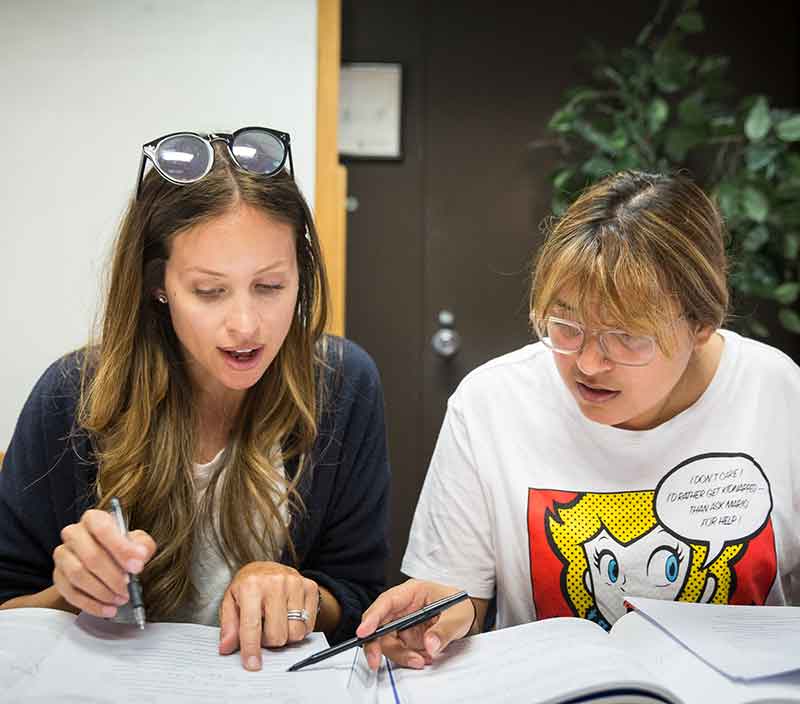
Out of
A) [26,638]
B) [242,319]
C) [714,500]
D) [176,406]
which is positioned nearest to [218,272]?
[242,319]

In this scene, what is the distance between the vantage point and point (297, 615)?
0.91 metres

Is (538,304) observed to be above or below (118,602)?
above

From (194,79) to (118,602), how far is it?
153 cm

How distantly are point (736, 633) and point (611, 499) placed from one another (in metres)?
0.27

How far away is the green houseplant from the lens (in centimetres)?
250

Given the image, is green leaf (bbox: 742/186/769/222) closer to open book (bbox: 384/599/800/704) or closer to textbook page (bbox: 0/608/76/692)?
open book (bbox: 384/599/800/704)

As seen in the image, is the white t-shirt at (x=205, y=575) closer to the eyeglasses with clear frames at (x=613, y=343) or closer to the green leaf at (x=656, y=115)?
the eyeglasses with clear frames at (x=613, y=343)

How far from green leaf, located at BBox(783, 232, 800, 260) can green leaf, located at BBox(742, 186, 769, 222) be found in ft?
0.39

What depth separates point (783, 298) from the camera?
256 cm

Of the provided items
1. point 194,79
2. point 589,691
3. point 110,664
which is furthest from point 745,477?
point 194,79

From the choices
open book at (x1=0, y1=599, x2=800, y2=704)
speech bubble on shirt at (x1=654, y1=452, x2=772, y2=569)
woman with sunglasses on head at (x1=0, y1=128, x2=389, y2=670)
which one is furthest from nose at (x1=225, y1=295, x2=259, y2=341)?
speech bubble on shirt at (x1=654, y1=452, x2=772, y2=569)

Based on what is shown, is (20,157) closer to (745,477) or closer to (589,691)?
(745,477)

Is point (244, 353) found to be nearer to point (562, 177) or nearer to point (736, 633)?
point (736, 633)

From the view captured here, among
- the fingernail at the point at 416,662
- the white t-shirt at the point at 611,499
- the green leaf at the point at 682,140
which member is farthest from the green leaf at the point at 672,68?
the fingernail at the point at 416,662
